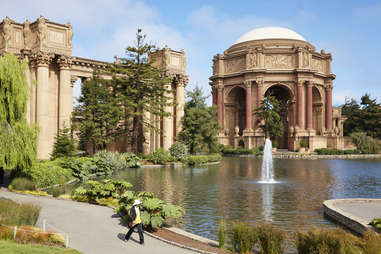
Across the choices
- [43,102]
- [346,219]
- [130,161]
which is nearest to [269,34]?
[130,161]

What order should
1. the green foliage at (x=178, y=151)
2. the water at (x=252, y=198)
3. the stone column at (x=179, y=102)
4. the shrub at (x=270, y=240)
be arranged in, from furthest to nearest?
the stone column at (x=179, y=102)
the green foliage at (x=178, y=151)
the water at (x=252, y=198)
the shrub at (x=270, y=240)

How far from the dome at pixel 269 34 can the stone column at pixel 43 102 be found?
51.8 metres

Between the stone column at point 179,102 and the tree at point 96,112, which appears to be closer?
the tree at point 96,112

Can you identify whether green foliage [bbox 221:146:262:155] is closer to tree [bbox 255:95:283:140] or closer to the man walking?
tree [bbox 255:95:283:140]

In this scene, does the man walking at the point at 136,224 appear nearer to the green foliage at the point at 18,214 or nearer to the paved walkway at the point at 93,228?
the paved walkway at the point at 93,228

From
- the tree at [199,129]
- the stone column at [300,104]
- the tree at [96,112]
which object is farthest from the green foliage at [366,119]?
the tree at [96,112]

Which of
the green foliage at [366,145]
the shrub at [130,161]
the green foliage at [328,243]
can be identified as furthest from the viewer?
the green foliage at [366,145]

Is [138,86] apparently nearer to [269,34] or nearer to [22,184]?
[22,184]

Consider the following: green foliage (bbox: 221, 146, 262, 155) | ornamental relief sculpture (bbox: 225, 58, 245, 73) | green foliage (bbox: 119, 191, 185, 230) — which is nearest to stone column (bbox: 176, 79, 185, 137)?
green foliage (bbox: 221, 146, 262, 155)

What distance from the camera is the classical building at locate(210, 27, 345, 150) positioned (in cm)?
6962

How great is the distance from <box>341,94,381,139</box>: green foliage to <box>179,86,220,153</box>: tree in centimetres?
4578

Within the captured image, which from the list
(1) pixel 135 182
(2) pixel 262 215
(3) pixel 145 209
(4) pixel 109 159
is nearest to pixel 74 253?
(3) pixel 145 209

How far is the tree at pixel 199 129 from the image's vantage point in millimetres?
40875

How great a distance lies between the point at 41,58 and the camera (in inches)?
1201
